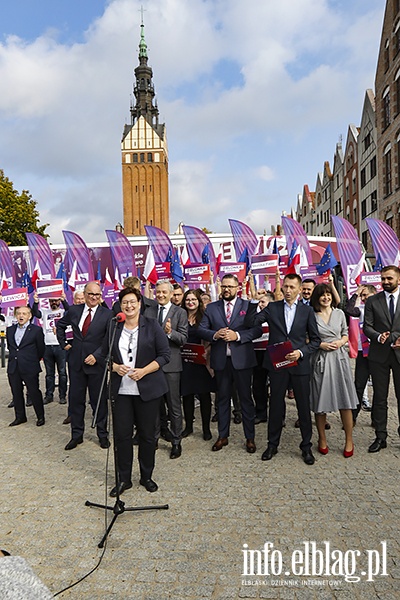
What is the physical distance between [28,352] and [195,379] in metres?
2.94

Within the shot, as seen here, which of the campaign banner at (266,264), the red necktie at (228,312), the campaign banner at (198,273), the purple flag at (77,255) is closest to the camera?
the red necktie at (228,312)

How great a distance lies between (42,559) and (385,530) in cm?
267

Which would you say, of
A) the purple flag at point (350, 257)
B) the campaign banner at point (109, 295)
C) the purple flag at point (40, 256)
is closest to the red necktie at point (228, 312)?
the purple flag at point (350, 257)

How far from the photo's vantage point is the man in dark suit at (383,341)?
5430mm

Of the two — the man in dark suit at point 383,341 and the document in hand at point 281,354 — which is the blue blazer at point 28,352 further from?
the man in dark suit at point 383,341

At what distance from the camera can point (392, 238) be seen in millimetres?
9273

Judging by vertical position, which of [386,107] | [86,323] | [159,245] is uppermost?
[386,107]

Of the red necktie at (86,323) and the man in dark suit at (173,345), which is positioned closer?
the man in dark suit at (173,345)

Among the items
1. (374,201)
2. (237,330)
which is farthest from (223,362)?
(374,201)

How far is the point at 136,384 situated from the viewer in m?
4.34

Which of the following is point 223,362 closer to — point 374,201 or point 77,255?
point 77,255

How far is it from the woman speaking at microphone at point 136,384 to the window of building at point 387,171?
2582cm

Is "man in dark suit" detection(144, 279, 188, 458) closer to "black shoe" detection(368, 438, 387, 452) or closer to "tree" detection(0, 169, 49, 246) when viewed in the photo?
"black shoe" detection(368, 438, 387, 452)

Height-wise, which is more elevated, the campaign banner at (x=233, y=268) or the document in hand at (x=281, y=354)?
the campaign banner at (x=233, y=268)
